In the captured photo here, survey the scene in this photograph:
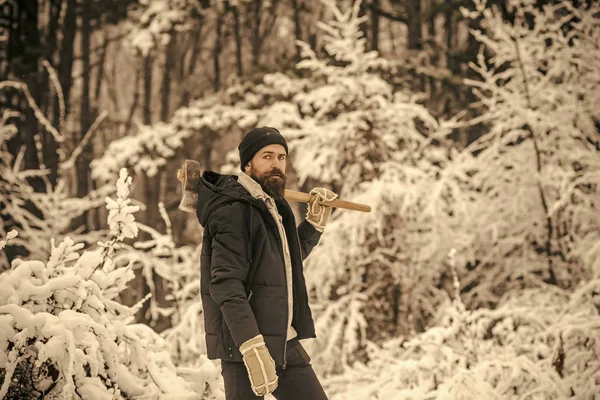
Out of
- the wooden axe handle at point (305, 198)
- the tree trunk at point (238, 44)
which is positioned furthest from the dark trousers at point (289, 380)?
the tree trunk at point (238, 44)

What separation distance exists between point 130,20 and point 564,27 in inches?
359

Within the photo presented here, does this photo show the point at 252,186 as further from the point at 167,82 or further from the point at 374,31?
the point at 167,82

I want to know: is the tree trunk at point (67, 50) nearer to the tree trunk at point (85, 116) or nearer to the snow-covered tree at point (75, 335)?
the tree trunk at point (85, 116)

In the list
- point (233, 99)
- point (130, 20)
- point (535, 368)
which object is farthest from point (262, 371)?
point (130, 20)

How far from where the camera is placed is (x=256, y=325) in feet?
9.34

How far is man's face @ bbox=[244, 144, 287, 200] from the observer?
10.6ft

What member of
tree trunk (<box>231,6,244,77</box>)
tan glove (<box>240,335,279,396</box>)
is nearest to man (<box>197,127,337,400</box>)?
tan glove (<box>240,335,279,396</box>)

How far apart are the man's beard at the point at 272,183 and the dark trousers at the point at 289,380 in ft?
2.35

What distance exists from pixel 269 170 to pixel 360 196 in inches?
193

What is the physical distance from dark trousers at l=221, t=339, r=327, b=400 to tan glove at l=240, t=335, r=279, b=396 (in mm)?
160

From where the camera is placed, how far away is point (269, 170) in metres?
3.26

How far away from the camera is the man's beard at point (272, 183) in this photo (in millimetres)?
3225

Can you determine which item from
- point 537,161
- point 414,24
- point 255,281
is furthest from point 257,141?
point 414,24

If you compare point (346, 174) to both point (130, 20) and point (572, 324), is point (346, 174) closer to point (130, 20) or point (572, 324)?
point (572, 324)
